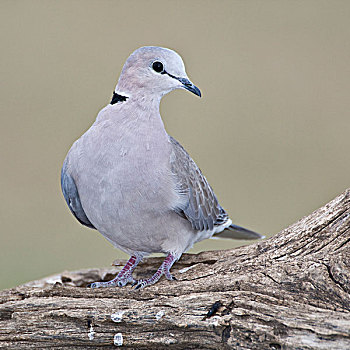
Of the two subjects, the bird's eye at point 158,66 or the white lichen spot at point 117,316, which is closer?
the white lichen spot at point 117,316

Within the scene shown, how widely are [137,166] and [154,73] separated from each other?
50 centimetres

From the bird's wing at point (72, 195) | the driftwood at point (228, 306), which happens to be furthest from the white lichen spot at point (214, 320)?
the bird's wing at point (72, 195)

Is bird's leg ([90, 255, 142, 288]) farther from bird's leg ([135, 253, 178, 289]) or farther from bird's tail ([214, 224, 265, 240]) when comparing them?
bird's tail ([214, 224, 265, 240])

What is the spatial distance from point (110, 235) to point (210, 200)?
2.19 feet

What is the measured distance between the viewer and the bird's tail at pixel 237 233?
374 cm

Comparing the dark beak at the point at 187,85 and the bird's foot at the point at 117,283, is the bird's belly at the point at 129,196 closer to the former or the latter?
the bird's foot at the point at 117,283

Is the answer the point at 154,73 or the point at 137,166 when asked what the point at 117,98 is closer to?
the point at 154,73

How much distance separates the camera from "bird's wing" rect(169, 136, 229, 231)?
9.87 ft

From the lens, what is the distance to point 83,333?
266 centimetres

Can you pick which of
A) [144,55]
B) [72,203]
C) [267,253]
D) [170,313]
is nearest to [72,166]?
[72,203]

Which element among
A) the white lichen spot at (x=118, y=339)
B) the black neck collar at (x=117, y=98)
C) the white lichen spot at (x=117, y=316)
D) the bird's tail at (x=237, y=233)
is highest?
the black neck collar at (x=117, y=98)

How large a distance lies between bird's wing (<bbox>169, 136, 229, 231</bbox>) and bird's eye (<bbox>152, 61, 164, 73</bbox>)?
45cm

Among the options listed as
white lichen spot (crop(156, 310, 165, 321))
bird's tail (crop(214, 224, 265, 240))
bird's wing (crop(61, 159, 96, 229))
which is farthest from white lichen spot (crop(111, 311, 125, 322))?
bird's tail (crop(214, 224, 265, 240))

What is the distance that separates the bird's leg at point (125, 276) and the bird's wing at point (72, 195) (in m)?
0.37
